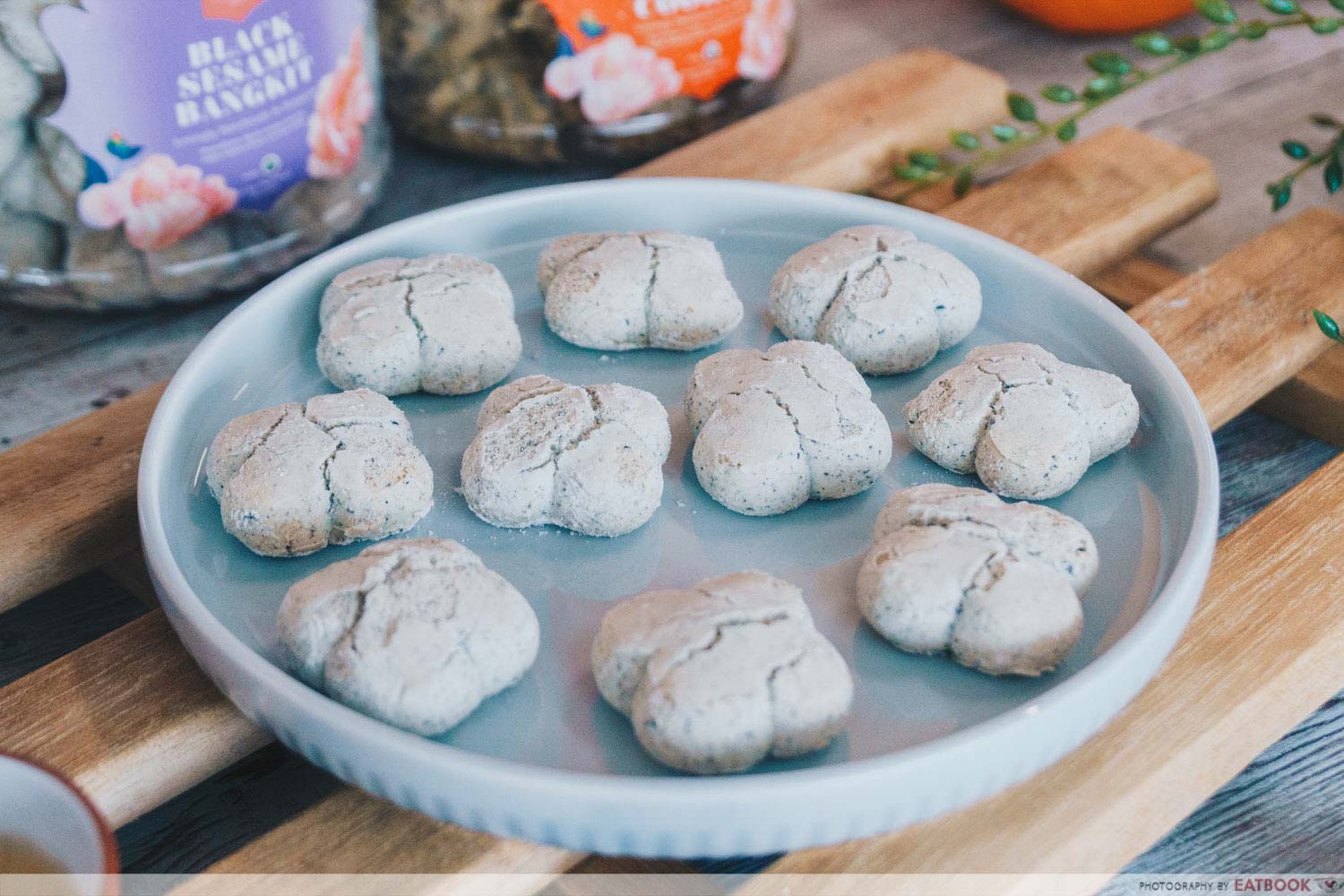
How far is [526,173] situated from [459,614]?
83cm

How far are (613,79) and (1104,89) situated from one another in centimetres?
47

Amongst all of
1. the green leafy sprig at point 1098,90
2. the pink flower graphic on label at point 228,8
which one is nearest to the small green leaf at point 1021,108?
the green leafy sprig at point 1098,90

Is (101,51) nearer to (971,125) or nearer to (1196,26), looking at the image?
(971,125)

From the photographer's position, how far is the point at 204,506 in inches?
33.2

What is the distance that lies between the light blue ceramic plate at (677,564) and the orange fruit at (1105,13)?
71cm

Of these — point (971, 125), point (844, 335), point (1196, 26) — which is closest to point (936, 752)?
point (844, 335)

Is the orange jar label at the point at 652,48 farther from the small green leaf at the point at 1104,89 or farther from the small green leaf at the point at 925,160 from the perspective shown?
the small green leaf at the point at 1104,89

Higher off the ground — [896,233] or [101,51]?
[101,51]

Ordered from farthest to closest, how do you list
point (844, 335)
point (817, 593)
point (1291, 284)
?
point (1291, 284) → point (844, 335) → point (817, 593)

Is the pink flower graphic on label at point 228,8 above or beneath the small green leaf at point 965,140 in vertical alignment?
above

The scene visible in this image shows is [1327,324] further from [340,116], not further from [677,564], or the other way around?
[340,116]

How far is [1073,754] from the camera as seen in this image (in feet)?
2.36

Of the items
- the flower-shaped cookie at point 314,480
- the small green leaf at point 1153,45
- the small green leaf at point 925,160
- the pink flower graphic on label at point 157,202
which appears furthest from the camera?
the small green leaf at point 925,160

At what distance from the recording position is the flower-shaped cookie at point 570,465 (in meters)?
0.82
